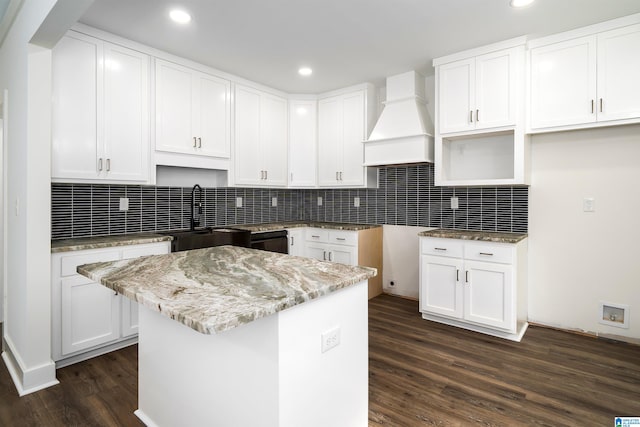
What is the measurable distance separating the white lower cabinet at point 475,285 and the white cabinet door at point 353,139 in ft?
3.98

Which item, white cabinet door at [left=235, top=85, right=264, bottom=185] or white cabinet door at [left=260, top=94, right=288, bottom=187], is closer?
white cabinet door at [left=235, top=85, right=264, bottom=185]

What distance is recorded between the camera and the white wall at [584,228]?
2852 mm

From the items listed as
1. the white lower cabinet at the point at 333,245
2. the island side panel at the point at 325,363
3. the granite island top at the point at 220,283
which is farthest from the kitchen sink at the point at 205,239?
the island side panel at the point at 325,363

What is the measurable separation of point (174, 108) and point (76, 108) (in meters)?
0.80

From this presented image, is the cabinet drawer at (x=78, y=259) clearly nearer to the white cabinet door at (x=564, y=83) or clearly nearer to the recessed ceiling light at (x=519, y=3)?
the recessed ceiling light at (x=519, y=3)

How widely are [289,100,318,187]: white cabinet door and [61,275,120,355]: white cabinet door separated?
2.45 m

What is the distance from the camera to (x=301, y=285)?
1326 mm

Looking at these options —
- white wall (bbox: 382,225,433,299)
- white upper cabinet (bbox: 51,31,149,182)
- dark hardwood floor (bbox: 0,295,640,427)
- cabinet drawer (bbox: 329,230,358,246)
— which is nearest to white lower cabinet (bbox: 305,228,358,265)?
cabinet drawer (bbox: 329,230,358,246)

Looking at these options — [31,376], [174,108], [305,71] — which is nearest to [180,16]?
[174,108]

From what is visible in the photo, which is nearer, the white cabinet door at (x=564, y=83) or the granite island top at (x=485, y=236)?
the white cabinet door at (x=564, y=83)

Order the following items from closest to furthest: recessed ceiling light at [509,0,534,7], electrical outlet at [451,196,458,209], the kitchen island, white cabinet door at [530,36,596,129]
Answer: the kitchen island
recessed ceiling light at [509,0,534,7]
white cabinet door at [530,36,596,129]
electrical outlet at [451,196,458,209]

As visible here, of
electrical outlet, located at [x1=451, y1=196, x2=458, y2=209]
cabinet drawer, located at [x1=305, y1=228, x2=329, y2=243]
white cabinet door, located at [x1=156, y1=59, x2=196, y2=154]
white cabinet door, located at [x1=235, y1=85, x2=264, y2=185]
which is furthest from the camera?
cabinet drawer, located at [x1=305, y1=228, x2=329, y2=243]

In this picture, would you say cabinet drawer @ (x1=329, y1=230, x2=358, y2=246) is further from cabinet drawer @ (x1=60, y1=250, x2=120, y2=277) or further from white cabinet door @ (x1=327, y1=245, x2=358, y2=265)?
cabinet drawer @ (x1=60, y1=250, x2=120, y2=277)

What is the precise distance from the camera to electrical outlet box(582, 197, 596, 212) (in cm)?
299
